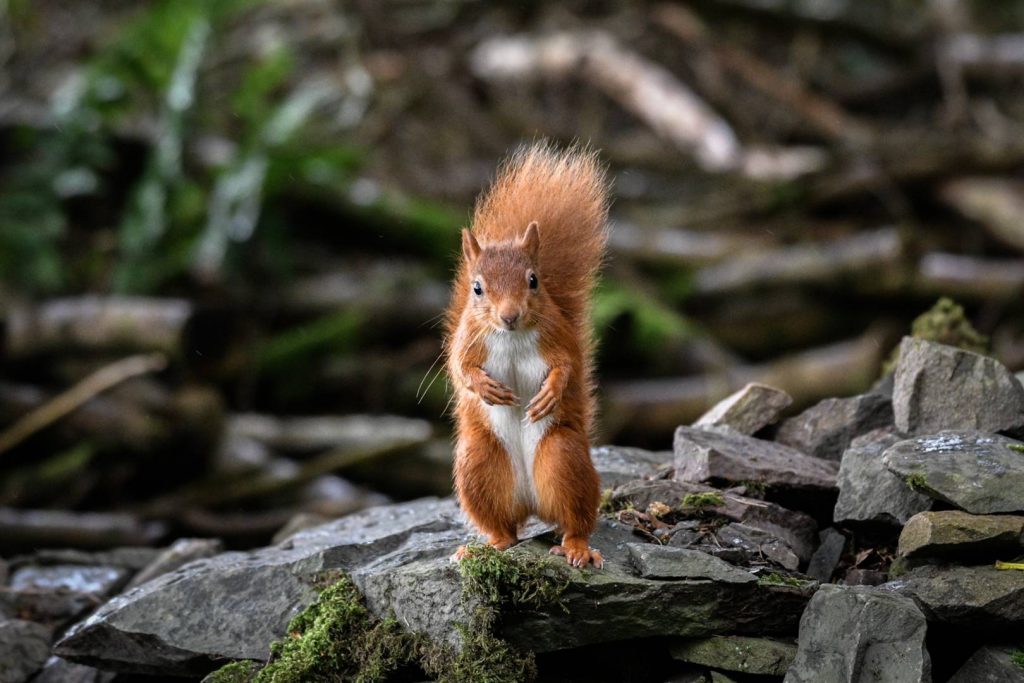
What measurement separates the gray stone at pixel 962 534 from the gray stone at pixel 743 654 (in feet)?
1.85

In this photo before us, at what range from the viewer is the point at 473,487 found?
3.98m

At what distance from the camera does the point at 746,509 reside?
4332 millimetres

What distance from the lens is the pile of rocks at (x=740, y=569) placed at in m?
3.66

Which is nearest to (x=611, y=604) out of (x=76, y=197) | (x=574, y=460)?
(x=574, y=460)

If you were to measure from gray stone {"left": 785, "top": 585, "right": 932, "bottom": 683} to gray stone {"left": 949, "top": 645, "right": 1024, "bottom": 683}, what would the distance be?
0.17 meters

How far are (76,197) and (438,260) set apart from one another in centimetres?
393

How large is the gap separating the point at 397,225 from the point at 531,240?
7.57m

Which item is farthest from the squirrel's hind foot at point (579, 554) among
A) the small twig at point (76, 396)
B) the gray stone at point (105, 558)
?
the small twig at point (76, 396)

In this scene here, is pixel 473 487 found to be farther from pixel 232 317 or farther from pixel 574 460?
pixel 232 317

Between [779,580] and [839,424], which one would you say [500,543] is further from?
[839,424]

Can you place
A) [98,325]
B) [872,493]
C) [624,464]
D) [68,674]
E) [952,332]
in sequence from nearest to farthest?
1. [872,493]
2. [68,674]
3. [624,464]
4. [952,332]
5. [98,325]

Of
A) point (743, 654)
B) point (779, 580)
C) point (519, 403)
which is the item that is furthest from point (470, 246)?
point (743, 654)

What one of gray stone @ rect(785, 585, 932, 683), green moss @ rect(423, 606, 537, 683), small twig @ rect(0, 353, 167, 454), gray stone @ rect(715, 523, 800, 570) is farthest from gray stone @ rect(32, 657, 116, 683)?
small twig @ rect(0, 353, 167, 454)

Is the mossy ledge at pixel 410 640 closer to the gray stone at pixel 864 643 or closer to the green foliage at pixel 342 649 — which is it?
the green foliage at pixel 342 649
